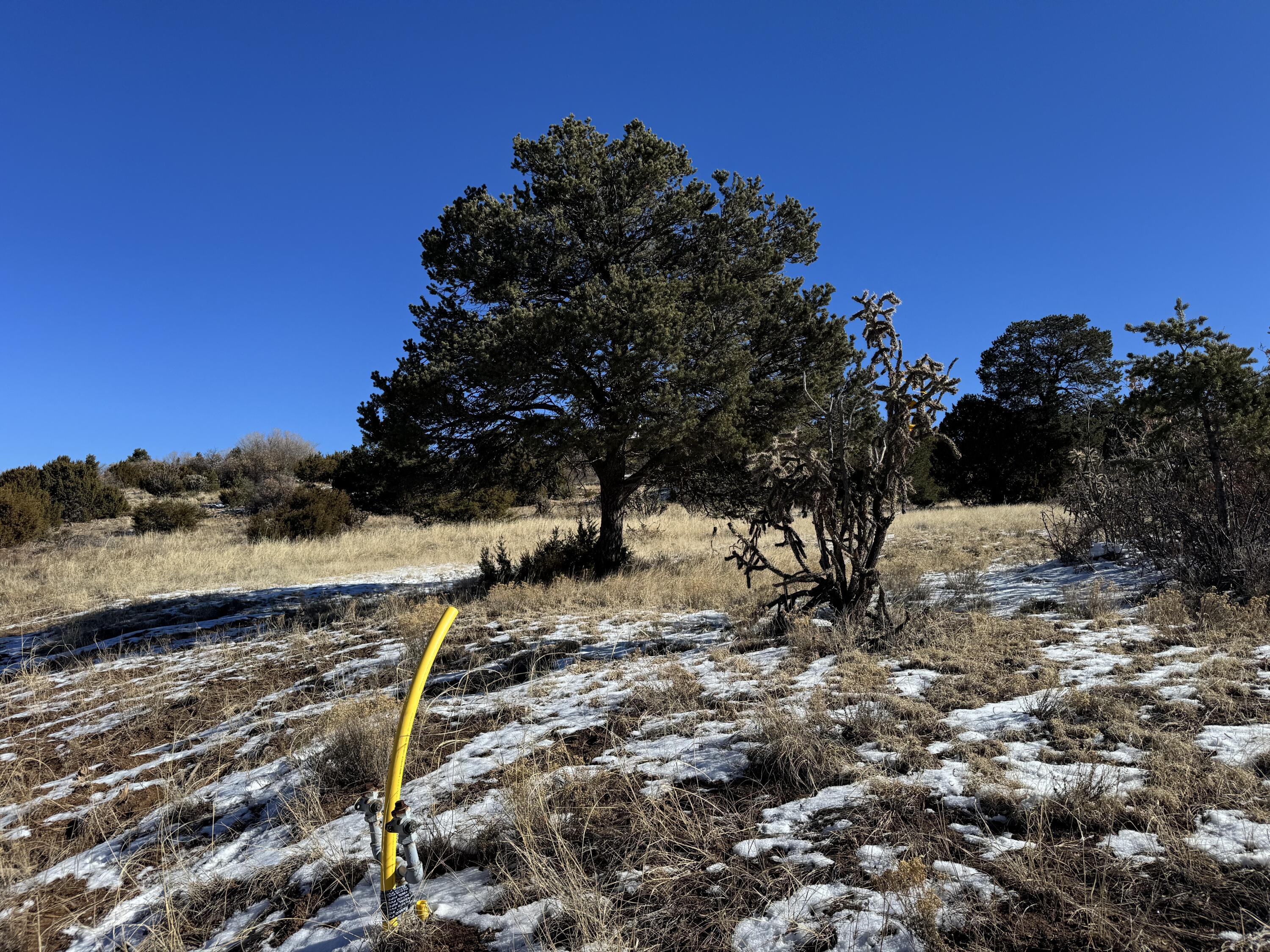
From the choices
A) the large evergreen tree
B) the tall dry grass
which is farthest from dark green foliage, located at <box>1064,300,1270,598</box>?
the large evergreen tree

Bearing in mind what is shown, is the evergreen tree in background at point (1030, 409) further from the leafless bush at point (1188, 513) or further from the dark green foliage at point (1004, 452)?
the leafless bush at point (1188, 513)

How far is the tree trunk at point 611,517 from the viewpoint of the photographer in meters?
11.4

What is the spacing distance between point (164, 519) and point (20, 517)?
3934 mm

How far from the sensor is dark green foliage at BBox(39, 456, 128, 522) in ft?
80.7

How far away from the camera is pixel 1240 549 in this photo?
621 cm

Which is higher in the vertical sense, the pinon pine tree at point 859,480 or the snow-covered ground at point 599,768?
the pinon pine tree at point 859,480

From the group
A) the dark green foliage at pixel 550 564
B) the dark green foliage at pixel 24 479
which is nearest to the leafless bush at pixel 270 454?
the dark green foliage at pixel 24 479

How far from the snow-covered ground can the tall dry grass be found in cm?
266

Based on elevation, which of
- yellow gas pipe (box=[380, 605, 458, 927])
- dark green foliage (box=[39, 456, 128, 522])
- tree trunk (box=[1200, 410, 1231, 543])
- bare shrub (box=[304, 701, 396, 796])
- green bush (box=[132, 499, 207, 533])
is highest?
dark green foliage (box=[39, 456, 128, 522])

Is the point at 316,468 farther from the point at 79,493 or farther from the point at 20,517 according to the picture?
the point at 20,517

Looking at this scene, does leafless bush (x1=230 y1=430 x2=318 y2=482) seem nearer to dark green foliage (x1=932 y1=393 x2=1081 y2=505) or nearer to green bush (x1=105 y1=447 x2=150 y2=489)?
green bush (x1=105 y1=447 x2=150 y2=489)

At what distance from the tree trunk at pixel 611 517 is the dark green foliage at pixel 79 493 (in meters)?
23.2

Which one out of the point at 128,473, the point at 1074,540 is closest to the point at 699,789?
the point at 1074,540

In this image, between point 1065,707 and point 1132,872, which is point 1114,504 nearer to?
point 1065,707
